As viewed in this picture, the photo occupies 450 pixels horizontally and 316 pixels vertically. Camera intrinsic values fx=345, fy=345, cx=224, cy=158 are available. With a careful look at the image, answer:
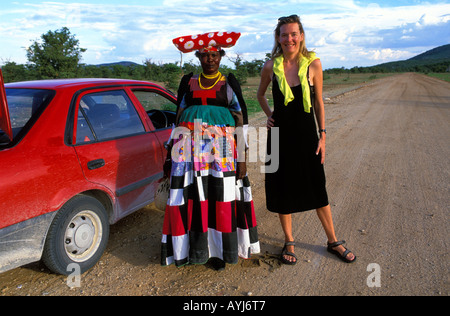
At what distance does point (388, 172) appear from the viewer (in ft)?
19.3

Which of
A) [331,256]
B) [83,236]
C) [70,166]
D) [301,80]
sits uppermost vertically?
[301,80]

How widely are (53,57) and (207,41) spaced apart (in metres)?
28.2

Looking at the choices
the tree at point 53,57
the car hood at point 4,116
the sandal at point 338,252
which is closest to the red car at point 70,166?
the car hood at point 4,116

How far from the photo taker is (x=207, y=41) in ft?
9.30

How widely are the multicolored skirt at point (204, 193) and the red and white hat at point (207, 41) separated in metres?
0.49

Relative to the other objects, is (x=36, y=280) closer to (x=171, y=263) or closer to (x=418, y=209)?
(x=171, y=263)

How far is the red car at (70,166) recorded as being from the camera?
8.10 ft

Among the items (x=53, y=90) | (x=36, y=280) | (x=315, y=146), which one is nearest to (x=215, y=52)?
(x=315, y=146)

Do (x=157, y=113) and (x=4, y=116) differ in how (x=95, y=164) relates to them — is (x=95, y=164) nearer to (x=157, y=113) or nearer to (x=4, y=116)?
(x=4, y=116)

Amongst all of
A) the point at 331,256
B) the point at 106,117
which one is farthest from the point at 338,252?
the point at 106,117

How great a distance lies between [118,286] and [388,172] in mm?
4834

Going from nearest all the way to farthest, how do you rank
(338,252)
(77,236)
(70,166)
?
(70,166)
(77,236)
(338,252)

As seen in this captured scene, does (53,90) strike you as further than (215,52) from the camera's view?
Yes

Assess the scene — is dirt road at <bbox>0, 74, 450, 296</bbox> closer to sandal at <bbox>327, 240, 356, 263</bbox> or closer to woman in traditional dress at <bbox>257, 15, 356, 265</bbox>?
sandal at <bbox>327, 240, 356, 263</bbox>
